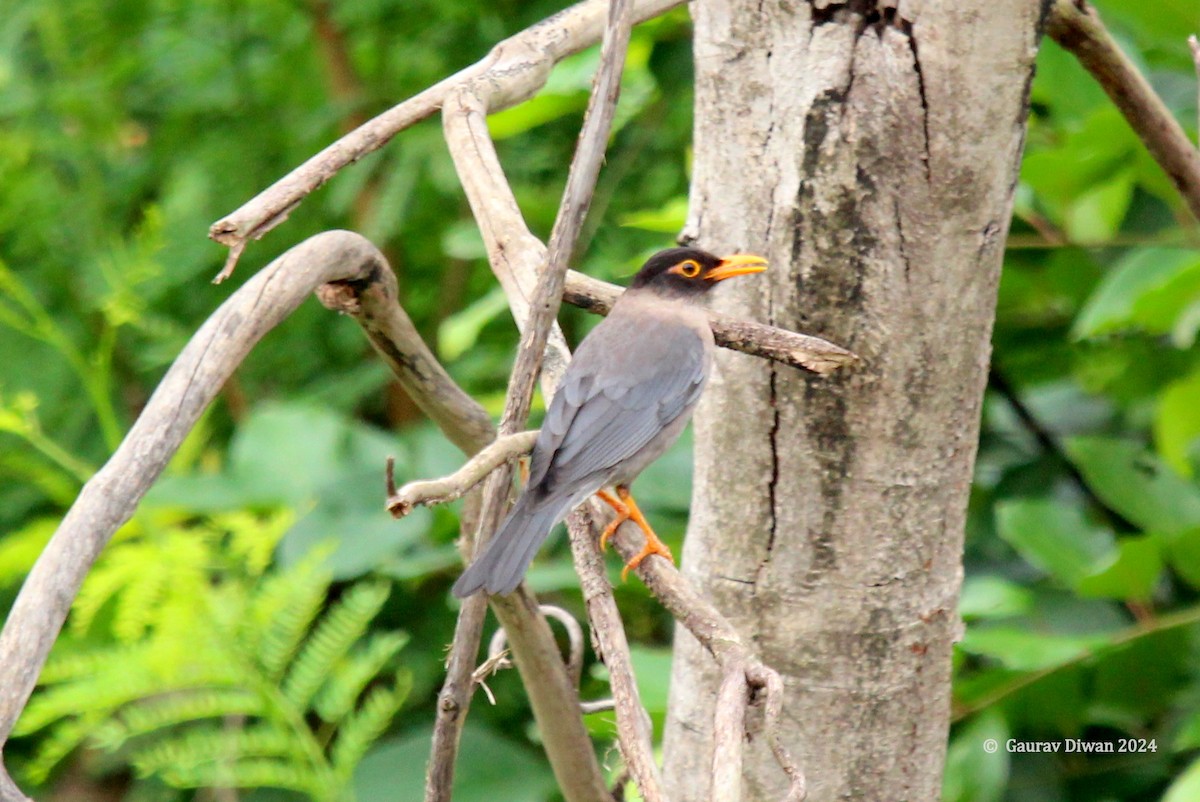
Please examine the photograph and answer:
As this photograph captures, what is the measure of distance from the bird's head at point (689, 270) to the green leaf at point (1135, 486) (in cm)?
102

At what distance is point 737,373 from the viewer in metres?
2.01

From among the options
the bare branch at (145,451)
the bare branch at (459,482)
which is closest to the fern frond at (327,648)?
the bare branch at (145,451)

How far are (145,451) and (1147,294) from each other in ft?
6.73

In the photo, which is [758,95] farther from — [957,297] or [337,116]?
[337,116]

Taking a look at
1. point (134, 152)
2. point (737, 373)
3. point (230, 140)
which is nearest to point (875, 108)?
point (737, 373)

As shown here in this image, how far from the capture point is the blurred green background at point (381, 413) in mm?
2967

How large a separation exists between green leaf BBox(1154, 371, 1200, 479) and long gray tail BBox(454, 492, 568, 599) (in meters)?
1.69

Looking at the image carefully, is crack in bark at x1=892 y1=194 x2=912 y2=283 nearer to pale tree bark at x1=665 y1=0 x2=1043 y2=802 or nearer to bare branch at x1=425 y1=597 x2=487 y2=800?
pale tree bark at x1=665 y1=0 x2=1043 y2=802

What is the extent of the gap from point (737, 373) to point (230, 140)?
3.31m

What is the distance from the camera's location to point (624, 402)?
112 inches

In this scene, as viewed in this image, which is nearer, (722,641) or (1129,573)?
(722,641)

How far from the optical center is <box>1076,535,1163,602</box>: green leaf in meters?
2.64

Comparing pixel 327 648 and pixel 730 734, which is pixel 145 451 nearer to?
pixel 730 734

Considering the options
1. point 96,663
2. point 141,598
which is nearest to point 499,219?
point 141,598
